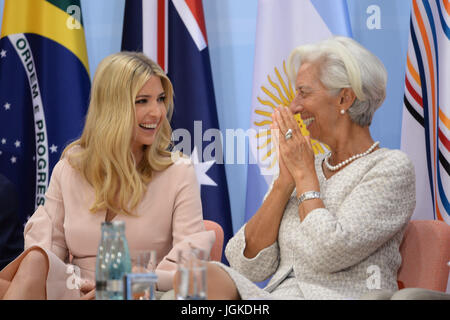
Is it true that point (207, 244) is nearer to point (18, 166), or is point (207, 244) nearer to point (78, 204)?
point (78, 204)

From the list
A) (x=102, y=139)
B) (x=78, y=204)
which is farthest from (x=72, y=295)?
(x=102, y=139)

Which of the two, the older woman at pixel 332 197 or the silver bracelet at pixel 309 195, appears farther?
the silver bracelet at pixel 309 195

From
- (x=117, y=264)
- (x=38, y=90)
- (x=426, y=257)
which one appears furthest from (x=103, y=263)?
(x=38, y=90)

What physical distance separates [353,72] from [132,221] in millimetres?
1046

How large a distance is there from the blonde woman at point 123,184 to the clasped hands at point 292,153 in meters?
0.40

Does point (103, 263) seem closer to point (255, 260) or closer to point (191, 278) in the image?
point (191, 278)

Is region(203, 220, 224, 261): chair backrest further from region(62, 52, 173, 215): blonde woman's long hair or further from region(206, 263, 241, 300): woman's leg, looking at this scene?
region(206, 263, 241, 300): woman's leg

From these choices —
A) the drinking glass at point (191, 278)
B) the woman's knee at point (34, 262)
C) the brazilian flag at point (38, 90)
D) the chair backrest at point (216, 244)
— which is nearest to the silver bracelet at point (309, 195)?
the chair backrest at point (216, 244)

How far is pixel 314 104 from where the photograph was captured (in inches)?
104

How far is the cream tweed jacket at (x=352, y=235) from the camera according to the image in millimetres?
2295

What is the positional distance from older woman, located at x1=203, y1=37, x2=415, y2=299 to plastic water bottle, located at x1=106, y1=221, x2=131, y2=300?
80 cm

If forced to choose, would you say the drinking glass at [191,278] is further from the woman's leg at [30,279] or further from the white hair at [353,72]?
the white hair at [353,72]

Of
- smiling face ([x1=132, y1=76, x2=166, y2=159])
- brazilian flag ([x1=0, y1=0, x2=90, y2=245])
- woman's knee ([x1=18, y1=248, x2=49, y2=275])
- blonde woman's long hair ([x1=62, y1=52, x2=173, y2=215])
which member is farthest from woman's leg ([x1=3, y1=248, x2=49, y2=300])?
brazilian flag ([x1=0, y1=0, x2=90, y2=245])

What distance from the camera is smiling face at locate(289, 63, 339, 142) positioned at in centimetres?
263
